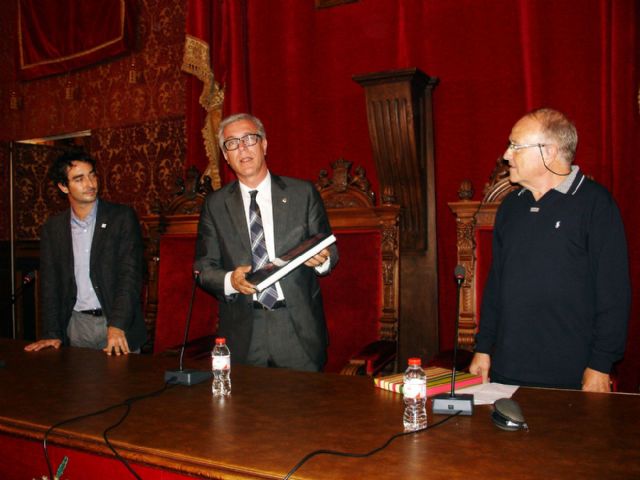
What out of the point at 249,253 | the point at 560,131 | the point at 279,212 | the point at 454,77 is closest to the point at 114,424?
the point at 249,253

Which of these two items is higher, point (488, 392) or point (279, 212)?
point (279, 212)

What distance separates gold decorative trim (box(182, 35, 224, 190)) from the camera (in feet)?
12.4

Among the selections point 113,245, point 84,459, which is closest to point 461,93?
point 113,245

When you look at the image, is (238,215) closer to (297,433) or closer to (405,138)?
(405,138)

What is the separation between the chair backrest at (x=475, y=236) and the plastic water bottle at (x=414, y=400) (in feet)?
4.24

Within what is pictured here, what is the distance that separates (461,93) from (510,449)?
226 centimetres

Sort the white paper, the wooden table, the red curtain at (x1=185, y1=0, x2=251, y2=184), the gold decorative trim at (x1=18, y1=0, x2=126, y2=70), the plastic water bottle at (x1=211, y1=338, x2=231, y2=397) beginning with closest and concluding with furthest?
the wooden table → the white paper → the plastic water bottle at (x1=211, y1=338, x2=231, y2=397) → the red curtain at (x1=185, y1=0, x2=251, y2=184) → the gold decorative trim at (x1=18, y1=0, x2=126, y2=70)

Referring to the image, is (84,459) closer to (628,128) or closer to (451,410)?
(451,410)

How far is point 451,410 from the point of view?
1.46 m

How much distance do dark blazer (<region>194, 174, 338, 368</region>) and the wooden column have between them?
0.52 m

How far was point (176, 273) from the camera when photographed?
345cm

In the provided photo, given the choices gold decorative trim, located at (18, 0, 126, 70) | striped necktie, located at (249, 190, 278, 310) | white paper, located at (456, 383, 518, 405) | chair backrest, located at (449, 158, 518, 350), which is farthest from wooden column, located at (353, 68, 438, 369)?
gold decorative trim, located at (18, 0, 126, 70)

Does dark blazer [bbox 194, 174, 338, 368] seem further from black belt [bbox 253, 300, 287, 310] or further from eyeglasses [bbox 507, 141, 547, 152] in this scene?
eyeglasses [bbox 507, 141, 547, 152]

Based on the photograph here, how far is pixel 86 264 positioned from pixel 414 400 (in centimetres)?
210
